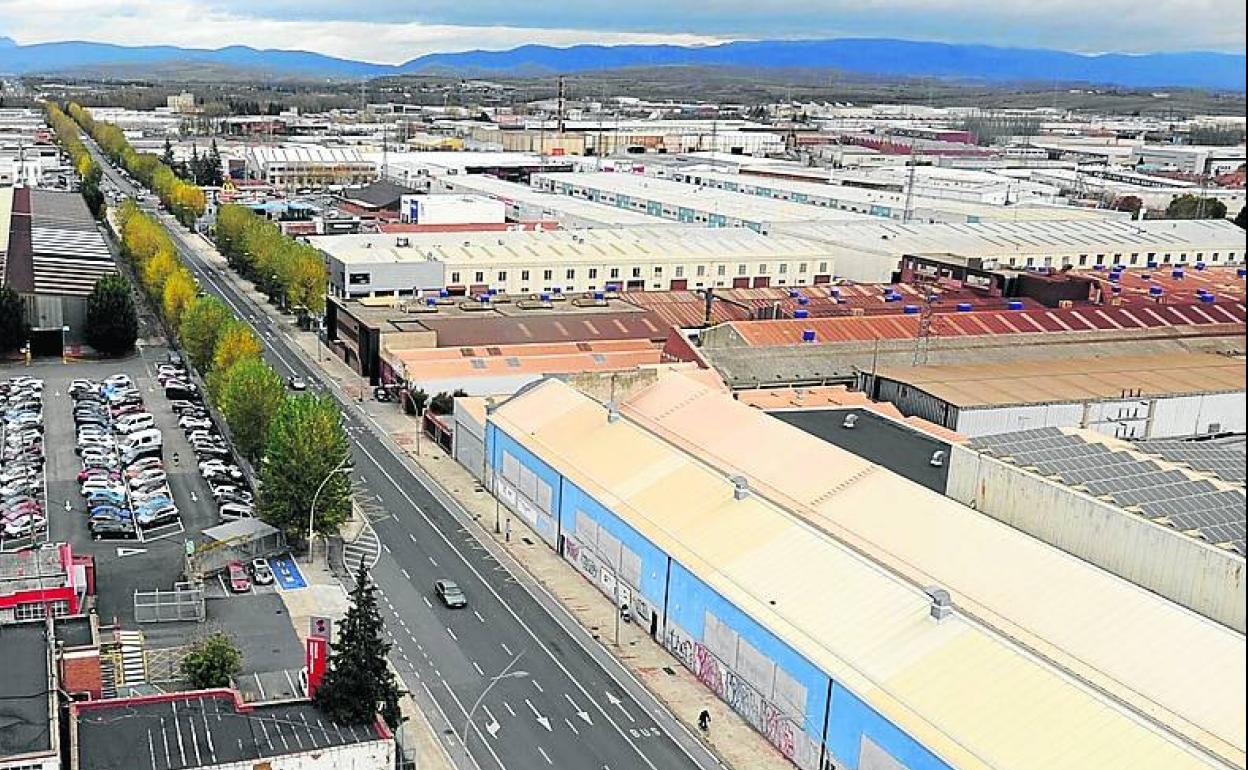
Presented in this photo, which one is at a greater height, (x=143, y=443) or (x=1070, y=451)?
(x=1070, y=451)

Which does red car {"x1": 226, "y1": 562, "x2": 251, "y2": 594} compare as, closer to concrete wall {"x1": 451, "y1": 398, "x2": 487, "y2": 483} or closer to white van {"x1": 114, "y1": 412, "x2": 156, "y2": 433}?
concrete wall {"x1": 451, "y1": 398, "x2": 487, "y2": 483}

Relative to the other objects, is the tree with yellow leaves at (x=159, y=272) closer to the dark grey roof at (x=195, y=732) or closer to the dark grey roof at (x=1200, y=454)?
the dark grey roof at (x=195, y=732)

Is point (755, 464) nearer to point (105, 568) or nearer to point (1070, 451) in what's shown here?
point (1070, 451)

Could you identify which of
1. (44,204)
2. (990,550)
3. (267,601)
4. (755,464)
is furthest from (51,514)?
(44,204)

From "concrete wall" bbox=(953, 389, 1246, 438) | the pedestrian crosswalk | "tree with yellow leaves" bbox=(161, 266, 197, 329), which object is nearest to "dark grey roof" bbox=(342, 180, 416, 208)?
"tree with yellow leaves" bbox=(161, 266, 197, 329)

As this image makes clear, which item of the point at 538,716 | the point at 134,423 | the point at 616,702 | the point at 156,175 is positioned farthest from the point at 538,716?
the point at 156,175

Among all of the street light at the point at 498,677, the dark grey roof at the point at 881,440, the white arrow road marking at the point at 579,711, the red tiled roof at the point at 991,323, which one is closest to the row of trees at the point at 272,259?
the red tiled roof at the point at 991,323

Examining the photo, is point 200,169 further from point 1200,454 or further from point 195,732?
point 1200,454
